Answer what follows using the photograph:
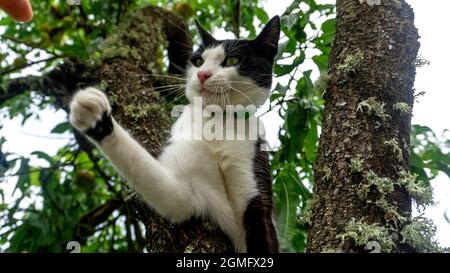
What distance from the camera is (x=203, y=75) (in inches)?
113

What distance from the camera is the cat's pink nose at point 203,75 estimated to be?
2865 mm

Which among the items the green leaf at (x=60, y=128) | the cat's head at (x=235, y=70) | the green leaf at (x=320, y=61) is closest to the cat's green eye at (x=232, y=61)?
the cat's head at (x=235, y=70)

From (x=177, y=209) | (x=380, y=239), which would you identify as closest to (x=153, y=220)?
(x=177, y=209)

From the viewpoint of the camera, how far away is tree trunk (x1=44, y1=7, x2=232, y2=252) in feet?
7.82

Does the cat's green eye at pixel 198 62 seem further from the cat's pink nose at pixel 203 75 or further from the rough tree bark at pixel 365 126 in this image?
the rough tree bark at pixel 365 126

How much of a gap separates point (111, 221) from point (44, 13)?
2.06 metres

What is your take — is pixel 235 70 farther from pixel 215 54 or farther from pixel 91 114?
pixel 91 114

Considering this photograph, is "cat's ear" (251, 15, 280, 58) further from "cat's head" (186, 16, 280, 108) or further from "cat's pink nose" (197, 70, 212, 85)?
"cat's pink nose" (197, 70, 212, 85)

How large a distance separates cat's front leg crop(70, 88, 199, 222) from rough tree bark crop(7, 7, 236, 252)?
0.28ft

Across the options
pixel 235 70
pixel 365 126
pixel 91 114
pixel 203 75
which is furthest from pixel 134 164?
pixel 365 126

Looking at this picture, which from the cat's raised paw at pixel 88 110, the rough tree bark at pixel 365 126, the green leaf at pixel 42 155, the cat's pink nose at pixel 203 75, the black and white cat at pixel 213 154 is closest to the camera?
the rough tree bark at pixel 365 126

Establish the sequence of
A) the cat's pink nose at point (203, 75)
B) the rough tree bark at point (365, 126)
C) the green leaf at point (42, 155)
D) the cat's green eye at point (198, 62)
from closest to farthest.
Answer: the rough tree bark at point (365, 126) < the cat's pink nose at point (203, 75) < the cat's green eye at point (198, 62) < the green leaf at point (42, 155)

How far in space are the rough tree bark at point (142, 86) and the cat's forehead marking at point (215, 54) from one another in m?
0.39
